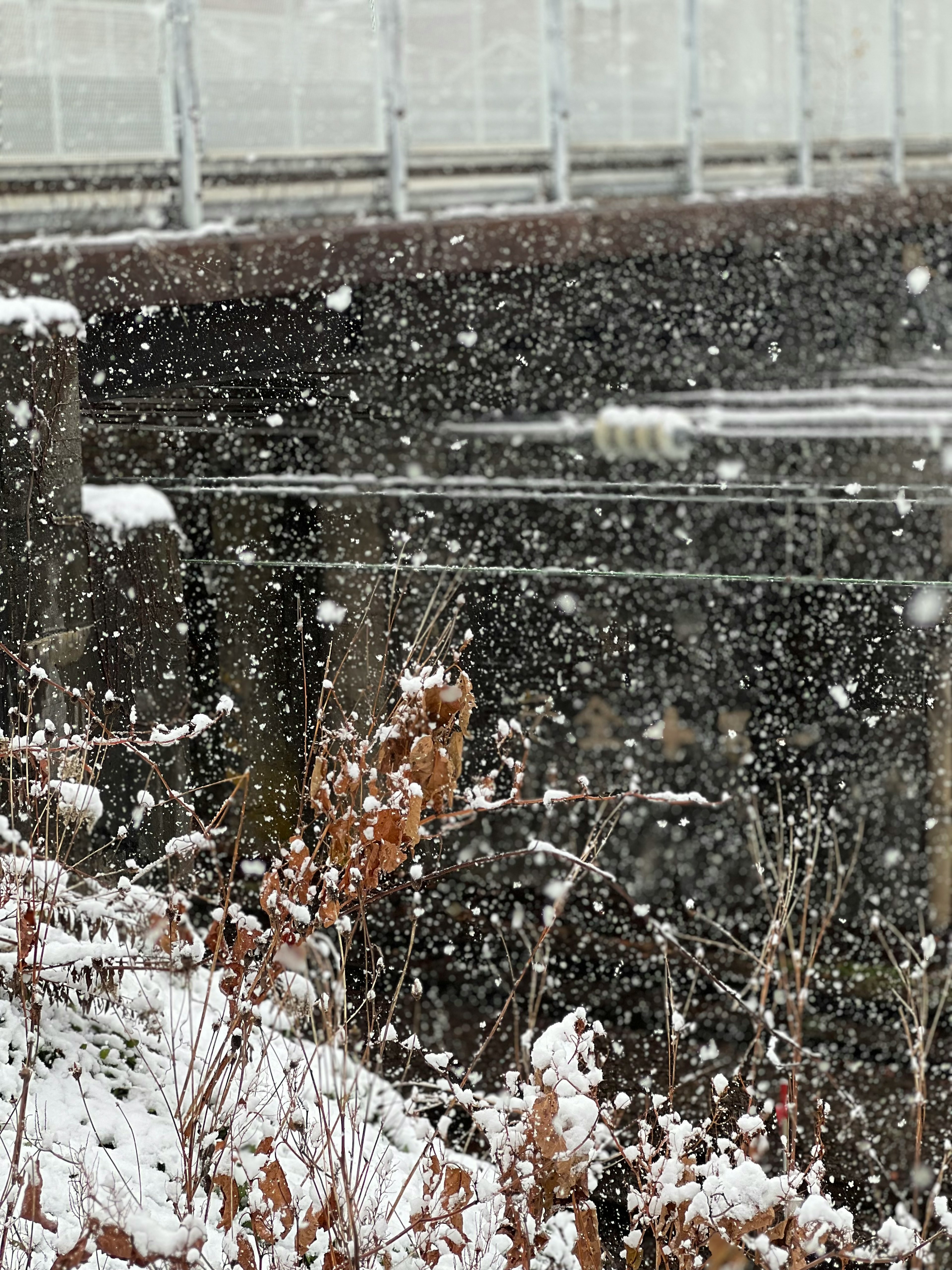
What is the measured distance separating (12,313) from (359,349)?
1.81m

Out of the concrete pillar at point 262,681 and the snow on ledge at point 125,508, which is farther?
the snow on ledge at point 125,508

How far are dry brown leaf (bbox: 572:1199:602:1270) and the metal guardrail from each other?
12.5 feet

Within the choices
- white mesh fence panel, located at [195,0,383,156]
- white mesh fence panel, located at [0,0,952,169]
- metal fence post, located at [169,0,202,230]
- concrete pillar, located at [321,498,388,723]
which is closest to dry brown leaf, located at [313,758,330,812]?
concrete pillar, located at [321,498,388,723]

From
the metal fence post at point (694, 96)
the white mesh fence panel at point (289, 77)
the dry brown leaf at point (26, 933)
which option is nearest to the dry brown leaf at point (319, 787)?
the dry brown leaf at point (26, 933)

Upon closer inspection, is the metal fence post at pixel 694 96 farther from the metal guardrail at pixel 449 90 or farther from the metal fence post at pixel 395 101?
the metal fence post at pixel 395 101

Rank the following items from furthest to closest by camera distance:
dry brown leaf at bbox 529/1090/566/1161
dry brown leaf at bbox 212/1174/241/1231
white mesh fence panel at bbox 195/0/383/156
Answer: white mesh fence panel at bbox 195/0/383/156 → dry brown leaf at bbox 212/1174/241/1231 → dry brown leaf at bbox 529/1090/566/1161

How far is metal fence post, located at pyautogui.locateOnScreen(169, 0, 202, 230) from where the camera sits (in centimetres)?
487

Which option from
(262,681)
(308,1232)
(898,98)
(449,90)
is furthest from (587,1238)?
(898,98)

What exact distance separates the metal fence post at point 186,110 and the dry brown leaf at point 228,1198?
11.6 feet

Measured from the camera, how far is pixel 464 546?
750cm

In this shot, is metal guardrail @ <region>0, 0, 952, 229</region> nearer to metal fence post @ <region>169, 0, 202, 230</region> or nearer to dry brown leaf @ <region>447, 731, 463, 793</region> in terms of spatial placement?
metal fence post @ <region>169, 0, 202, 230</region>

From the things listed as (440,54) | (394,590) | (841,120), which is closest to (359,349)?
(440,54)

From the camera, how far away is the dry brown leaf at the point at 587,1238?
2.44 m

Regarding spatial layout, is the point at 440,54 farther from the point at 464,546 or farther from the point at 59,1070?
the point at 59,1070
